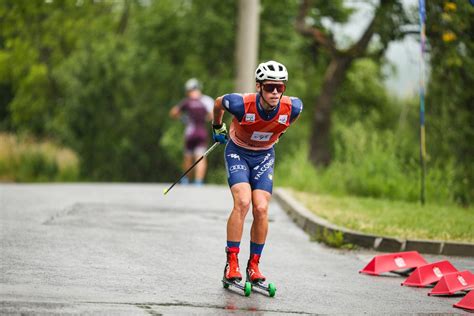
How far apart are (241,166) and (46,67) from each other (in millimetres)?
32139

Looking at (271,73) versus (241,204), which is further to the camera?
(241,204)

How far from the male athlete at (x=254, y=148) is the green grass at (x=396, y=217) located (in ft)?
10.4

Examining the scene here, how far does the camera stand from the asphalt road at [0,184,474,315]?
709 centimetres

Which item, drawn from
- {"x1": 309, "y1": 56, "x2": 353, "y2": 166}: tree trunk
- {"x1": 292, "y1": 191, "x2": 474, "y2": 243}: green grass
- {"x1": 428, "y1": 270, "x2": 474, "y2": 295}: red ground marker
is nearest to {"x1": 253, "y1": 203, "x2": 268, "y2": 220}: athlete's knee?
{"x1": 428, "y1": 270, "x2": 474, "y2": 295}: red ground marker

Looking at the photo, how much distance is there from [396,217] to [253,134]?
15.8 feet

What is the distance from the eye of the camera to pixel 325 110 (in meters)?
28.2

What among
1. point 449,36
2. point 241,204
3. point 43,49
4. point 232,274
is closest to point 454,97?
point 449,36

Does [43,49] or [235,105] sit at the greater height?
[43,49]

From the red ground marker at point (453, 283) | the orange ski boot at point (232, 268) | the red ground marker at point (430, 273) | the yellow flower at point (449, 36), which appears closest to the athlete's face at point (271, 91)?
the orange ski boot at point (232, 268)

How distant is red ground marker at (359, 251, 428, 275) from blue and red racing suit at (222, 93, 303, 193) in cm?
168

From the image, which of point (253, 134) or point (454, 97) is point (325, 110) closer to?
point (454, 97)

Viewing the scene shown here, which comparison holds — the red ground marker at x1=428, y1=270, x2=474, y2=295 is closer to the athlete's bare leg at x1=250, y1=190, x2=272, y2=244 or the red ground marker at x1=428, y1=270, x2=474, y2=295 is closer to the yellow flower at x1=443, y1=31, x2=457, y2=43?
the athlete's bare leg at x1=250, y1=190, x2=272, y2=244

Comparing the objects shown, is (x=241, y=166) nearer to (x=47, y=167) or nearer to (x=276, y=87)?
(x=276, y=87)

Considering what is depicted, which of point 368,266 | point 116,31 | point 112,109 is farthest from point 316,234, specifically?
point 116,31
